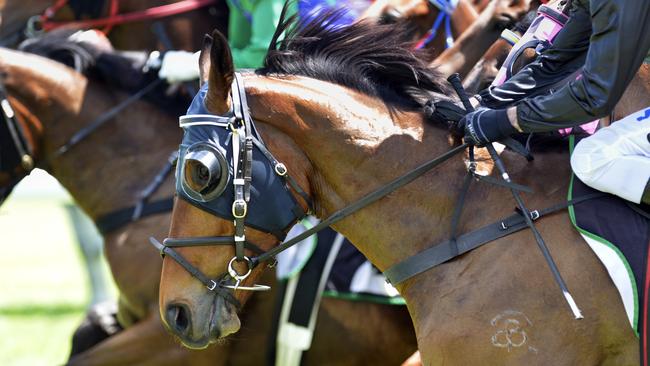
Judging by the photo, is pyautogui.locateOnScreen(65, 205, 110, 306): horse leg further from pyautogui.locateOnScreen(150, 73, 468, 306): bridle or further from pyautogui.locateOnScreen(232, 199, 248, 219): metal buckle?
pyautogui.locateOnScreen(232, 199, 248, 219): metal buckle

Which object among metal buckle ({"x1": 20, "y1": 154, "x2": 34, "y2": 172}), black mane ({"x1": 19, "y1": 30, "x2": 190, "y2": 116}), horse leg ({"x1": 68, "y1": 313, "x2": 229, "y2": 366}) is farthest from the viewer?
black mane ({"x1": 19, "y1": 30, "x2": 190, "y2": 116})

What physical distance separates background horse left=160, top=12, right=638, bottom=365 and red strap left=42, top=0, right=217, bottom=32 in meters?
3.60

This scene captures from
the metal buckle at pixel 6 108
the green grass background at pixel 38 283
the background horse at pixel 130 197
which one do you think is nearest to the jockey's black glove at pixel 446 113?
the background horse at pixel 130 197

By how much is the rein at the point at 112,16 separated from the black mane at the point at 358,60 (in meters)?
3.57

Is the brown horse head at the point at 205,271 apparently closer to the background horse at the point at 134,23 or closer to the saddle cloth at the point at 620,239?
the saddle cloth at the point at 620,239

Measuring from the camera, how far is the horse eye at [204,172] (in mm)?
3258

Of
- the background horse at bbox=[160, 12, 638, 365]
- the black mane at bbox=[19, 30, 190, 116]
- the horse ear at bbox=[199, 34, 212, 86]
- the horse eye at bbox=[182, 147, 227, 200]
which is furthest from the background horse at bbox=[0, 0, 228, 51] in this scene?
the horse eye at bbox=[182, 147, 227, 200]

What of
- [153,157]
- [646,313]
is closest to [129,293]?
[153,157]

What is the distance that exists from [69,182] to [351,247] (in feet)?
5.62

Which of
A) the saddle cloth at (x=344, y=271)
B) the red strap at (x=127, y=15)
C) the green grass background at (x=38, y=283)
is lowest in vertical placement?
the green grass background at (x=38, y=283)

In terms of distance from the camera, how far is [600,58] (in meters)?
3.03

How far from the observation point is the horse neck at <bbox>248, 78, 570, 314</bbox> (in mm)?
3422

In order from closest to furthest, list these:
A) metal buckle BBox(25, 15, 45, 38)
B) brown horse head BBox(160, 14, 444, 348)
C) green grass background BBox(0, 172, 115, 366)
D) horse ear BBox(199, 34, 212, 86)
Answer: brown horse head BBox(160, 14, 444, 348) → horse ear BBox(199, 34, 212, 86) → metal buckle BBox(25, 15, 45, 38) → green grass background BBox(0, 172, 115, 366)

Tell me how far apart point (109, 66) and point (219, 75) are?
2.65 m
